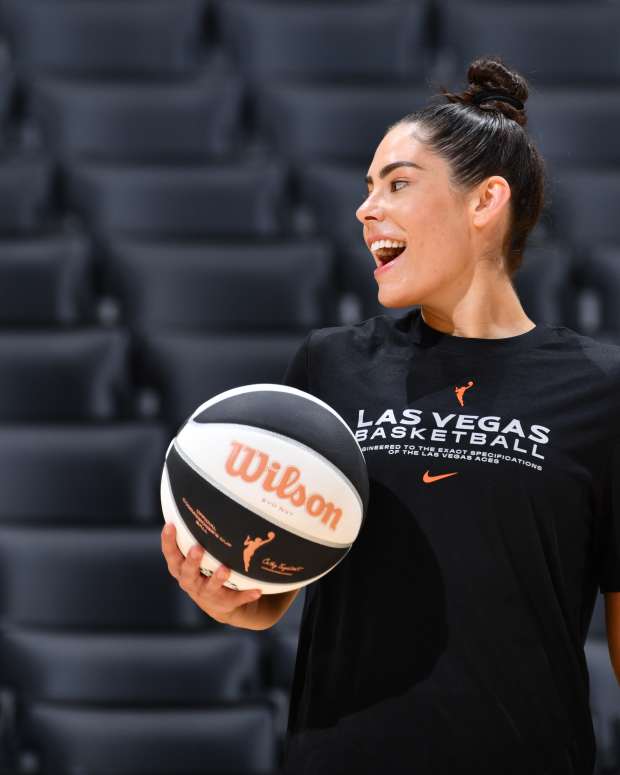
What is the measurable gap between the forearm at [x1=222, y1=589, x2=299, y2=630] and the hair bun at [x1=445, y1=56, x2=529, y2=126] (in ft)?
1.74

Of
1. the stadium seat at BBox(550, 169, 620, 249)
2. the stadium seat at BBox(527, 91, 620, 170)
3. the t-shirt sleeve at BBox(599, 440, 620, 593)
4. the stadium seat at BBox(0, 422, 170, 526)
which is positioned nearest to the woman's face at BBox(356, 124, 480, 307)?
the t-shirt sleeve at BBox(599, 440, 620, 593)

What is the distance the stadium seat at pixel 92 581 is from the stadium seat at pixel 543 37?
131cm

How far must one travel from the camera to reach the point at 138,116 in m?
2.53

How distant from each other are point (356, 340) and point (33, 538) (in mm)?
1039

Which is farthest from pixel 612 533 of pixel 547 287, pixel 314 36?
pixel 314 36

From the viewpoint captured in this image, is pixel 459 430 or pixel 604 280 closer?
pixel 459 430

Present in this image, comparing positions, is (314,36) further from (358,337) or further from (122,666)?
(358,337)

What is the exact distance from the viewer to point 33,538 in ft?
6.66

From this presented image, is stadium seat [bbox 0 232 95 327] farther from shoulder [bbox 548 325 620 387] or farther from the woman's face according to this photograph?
shoulder [bbox 548 325 620 387]

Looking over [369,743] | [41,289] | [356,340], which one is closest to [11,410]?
[41,289]


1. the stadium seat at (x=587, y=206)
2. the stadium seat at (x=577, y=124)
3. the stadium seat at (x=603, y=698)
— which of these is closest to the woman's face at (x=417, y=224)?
the stadium seat at (x=603, y=698)

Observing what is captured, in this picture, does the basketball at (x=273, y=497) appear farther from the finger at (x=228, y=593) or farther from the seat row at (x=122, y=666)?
the seat row at (x=122, y=666)

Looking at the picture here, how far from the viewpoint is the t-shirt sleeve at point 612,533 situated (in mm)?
1076

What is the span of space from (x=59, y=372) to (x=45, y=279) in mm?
222
